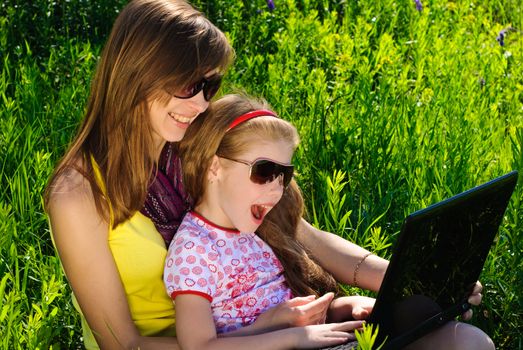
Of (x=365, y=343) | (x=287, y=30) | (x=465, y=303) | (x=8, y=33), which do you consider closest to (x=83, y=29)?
(x=8, y=33)

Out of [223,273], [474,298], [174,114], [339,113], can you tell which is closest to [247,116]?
[174,114]

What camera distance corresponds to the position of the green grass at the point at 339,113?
323 cm

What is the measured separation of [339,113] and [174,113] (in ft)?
5.32

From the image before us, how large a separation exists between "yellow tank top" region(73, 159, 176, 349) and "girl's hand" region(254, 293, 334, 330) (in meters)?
0.30

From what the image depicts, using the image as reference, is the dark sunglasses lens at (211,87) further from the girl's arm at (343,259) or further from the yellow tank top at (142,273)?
the girl's arm at (343,259)

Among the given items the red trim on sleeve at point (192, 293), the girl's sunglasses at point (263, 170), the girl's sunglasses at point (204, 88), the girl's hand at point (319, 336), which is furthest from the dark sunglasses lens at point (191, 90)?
the girl's hand at point (319, 336)

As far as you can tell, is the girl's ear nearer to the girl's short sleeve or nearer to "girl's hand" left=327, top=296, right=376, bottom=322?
the girl's short sleeve

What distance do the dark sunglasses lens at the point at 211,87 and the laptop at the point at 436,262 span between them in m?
0.73

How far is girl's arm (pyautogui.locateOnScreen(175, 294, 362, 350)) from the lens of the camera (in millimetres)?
2447

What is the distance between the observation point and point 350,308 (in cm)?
278

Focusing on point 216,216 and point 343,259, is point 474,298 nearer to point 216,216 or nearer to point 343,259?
point 343,259

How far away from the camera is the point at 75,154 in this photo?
2631 mm

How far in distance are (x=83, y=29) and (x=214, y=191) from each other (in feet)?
8.45

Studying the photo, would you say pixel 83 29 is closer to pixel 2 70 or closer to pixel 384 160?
pixel 2 70
